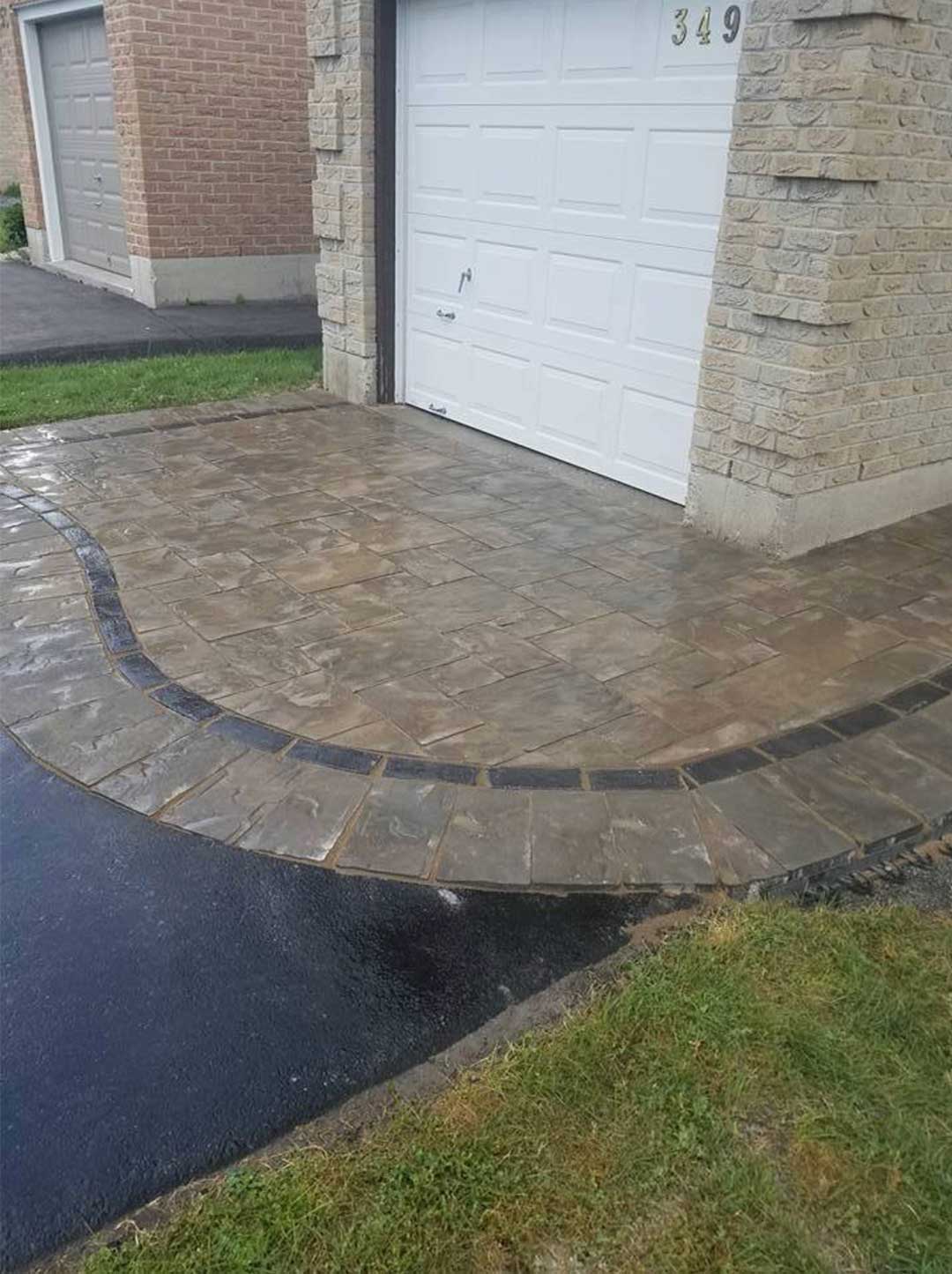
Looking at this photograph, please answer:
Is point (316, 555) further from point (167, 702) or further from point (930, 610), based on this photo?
point (930, 610)

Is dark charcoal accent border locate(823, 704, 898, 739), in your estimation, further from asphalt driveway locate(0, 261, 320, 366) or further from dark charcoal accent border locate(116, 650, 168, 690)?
asphalt driveway locate(0, 261, 320, 366)

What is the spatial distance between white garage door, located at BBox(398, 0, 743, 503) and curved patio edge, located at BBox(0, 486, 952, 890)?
2520 mm

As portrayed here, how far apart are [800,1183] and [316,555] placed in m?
3.44

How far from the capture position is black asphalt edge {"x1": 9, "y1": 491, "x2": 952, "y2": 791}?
3.14m

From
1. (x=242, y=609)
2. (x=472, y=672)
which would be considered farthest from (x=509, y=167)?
(x=472, y=672)

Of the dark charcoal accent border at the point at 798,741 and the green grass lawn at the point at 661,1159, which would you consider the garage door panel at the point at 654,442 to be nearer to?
the dark charcoal accent border at the point at 798,741

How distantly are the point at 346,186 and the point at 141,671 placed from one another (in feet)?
14.9

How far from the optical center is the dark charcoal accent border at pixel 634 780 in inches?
122

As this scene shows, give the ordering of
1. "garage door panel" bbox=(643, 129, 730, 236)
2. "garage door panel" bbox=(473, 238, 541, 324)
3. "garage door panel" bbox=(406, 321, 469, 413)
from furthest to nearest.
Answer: "garage door panel" bbox=(406, 321, 469, 413), "garage door panel" bbox=(473, 238, 541, 324), "garage door panel" bbox=(643, 129, 730, 236)

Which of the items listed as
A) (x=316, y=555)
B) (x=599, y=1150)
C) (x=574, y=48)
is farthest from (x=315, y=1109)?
(x=574, y=48)

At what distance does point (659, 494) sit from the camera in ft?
18.3

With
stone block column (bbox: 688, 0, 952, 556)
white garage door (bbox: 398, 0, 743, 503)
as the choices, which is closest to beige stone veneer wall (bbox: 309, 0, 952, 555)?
stone block column (bbox: 688, 0, 952, 556)

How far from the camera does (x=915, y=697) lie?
3662 millimetres

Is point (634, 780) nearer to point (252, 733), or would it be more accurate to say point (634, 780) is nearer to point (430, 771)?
point (430, 771)
